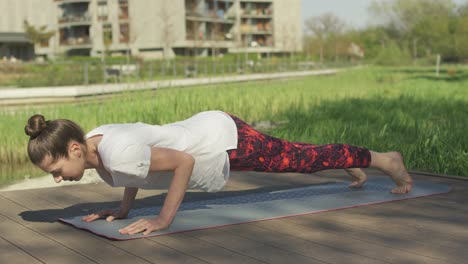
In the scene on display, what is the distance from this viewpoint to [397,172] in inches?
147

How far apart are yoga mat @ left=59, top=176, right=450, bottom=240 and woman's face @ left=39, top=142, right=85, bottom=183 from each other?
0.33m

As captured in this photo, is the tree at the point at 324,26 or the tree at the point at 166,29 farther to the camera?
the tree at the point at 324,26

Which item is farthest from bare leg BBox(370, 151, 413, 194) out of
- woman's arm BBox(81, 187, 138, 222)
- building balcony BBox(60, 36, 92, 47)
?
building balcony BBox(60, 36, 92, 47)

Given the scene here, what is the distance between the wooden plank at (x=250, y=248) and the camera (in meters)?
2.52

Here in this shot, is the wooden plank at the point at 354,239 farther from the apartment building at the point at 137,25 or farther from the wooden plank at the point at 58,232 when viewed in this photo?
the apartment building at the point at 137,25

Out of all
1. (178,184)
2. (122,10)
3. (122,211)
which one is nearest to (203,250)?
(178,184)

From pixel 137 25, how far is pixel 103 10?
10.6 ft

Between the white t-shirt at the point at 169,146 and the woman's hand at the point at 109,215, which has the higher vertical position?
the white t-shirt at the point at 169,146

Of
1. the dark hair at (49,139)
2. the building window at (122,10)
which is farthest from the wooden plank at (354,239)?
the building window at (122,10)

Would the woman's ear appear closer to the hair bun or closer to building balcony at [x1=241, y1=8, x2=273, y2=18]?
the hair bun

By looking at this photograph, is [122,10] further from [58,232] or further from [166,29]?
[58,232]

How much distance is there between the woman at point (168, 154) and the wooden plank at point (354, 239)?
1.10ft

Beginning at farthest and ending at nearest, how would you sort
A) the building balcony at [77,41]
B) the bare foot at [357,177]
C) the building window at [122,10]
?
the building balcony at [77,41], the building window at [122,10], the bare foot at [357,177]

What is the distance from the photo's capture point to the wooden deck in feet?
8.39
